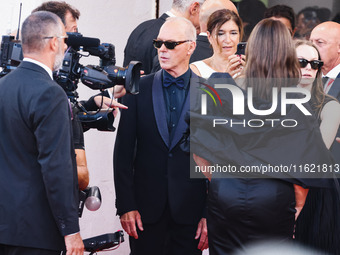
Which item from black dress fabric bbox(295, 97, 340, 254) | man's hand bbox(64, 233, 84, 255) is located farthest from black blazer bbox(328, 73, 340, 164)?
man's hand bbox(64, 233, 84, 255)

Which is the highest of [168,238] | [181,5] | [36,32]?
[181,5]

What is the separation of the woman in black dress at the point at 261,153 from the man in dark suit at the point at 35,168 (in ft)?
2.19

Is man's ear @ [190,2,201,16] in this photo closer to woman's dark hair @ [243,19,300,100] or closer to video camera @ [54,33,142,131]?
video camera @ [54,33,142,131]

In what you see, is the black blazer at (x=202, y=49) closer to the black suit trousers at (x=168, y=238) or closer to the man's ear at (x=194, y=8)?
the man's ear at (x=194, y=8)

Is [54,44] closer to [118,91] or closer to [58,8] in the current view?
[118,91]

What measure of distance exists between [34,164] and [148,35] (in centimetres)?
179

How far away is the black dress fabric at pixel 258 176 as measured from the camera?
2541 millimetres

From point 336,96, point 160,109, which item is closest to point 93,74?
point 160,109

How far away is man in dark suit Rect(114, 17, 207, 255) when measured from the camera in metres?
3.24

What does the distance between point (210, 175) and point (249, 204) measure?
34 centimetres

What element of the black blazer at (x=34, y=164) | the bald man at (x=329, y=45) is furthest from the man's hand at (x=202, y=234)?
the bald man at (x=329, y=45)

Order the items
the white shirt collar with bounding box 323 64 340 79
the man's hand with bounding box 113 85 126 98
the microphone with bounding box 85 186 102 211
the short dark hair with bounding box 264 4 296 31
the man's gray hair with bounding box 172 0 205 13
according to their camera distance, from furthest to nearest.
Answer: the short dark hair with bounding box 264 4 296 31 → the man's gray hair with bounding box 172 0 205 13 → the white shirt collar with bounding box 323 64 340 79 → the man's hand with bounding box 113 85 126 98 → the microphone with bounding box 85 186 102 211

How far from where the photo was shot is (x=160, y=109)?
3254 millimetres

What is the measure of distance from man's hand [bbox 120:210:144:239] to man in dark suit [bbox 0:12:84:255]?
71cm
